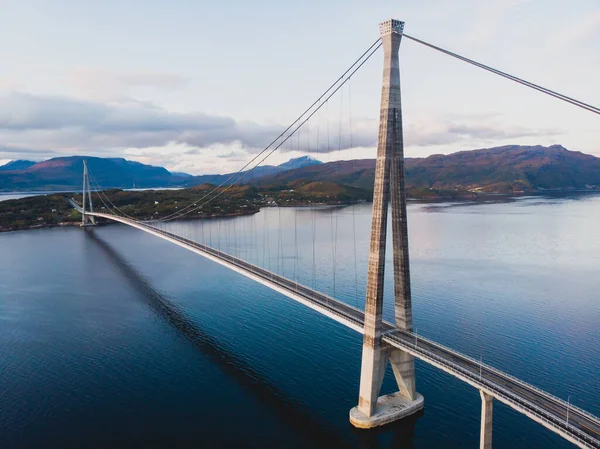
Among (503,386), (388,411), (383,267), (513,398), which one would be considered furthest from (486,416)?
(383,267)

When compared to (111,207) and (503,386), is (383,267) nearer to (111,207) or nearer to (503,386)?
(503,386)

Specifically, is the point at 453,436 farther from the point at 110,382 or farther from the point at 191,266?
the point at 191,266

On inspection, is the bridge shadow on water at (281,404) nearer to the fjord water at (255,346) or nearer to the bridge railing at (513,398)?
the fjord water at (255,346)

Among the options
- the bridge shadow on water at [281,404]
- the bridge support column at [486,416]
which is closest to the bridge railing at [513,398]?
the bridge support column at [486,416]

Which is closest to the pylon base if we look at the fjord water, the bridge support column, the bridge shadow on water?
the bridge shadow on water

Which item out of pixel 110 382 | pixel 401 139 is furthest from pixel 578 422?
pixel 110 382

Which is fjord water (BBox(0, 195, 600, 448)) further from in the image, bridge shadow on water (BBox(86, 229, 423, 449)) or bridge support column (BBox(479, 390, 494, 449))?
bridge support column (BBox(479, 390, 494, 449))
